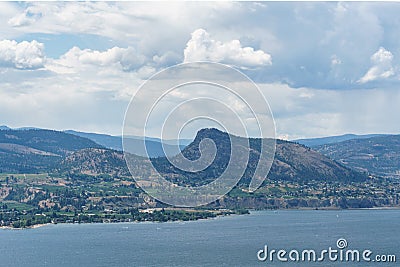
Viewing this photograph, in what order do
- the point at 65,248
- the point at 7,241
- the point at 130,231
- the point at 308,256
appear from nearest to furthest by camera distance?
the point at 308,256
the point at 65,248
the point at 7,241
the point at 130,231

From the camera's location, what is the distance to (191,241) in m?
113

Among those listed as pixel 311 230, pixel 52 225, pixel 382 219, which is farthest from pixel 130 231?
pixel 382 219

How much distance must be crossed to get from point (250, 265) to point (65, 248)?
105 ft

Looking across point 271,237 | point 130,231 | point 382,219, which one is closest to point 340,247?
point 271,237

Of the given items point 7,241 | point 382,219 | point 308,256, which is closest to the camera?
Result: point 308,256

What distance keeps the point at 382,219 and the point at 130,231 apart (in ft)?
206

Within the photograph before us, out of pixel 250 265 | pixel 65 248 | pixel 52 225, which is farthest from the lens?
pixel 52 225

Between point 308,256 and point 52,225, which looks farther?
point 52,225

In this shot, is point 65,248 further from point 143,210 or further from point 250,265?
point 143,210

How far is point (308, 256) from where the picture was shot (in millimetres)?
98312

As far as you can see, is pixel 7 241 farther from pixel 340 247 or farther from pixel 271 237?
pixel 340 247

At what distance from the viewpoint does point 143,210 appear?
168 m

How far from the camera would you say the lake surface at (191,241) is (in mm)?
95125

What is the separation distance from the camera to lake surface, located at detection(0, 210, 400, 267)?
312 feet
